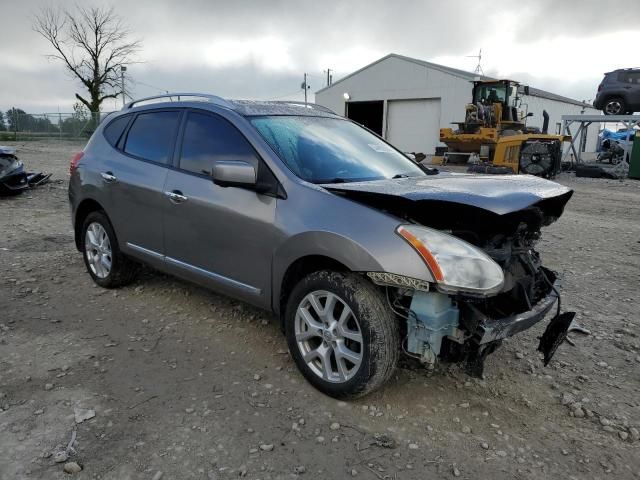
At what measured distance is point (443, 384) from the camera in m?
3.14

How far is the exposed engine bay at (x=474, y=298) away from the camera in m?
2.56

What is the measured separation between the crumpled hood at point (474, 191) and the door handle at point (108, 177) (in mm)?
2303

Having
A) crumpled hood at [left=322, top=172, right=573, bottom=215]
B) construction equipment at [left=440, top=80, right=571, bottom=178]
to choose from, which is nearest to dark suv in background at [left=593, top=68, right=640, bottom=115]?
construction equipment at [left=440, top=80, right=571, bottom=178]

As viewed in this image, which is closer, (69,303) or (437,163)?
(69,303)

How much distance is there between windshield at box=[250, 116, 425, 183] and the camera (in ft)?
10.8

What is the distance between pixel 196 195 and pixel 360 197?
1346 mm

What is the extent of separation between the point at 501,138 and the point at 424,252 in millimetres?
15332

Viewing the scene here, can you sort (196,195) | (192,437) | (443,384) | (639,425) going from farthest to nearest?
(196,195) < (443,384) < (639,425) < (192,437)

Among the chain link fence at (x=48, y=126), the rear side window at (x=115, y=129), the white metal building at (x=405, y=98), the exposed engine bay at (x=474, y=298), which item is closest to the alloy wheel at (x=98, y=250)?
the rear side window at (x=115, y=129)

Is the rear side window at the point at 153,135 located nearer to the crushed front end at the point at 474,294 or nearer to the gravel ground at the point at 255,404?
the gravel ground at the point at 255,404

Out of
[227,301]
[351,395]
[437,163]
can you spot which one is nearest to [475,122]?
[437,163]

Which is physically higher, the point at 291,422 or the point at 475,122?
the point at 475,122

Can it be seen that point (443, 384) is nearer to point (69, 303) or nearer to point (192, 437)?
point (192, 437)

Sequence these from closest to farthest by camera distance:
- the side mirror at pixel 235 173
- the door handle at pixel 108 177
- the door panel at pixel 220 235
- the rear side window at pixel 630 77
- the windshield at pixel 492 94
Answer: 1. the side mirror at pixel 235 173
2. the door panel at pixel 220 235
3. the door handle at pixel 108 177
4. the windshield at pixel 492 94
5. the rear side window at pixel 630 77
